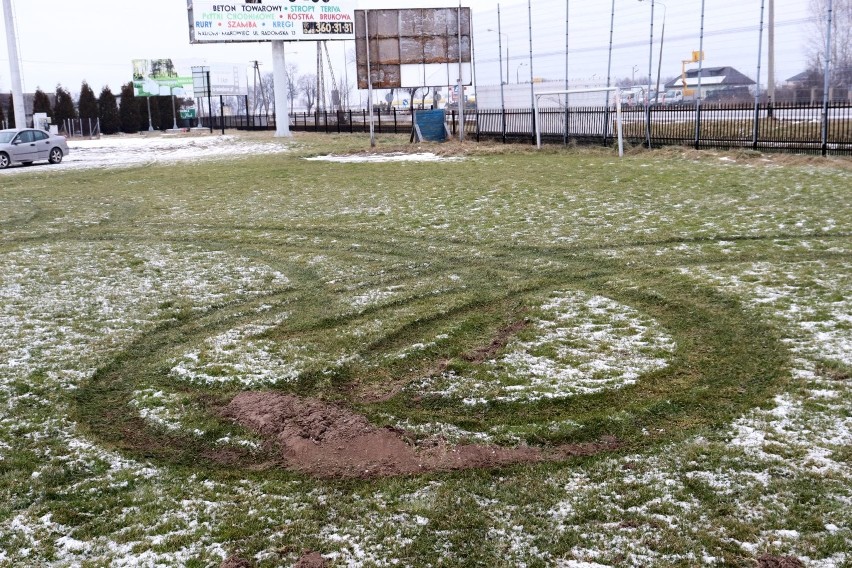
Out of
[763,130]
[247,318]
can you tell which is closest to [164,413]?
[247,318]

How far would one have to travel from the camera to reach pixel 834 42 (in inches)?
832

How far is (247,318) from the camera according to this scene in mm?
7605

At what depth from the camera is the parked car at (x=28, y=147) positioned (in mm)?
27672


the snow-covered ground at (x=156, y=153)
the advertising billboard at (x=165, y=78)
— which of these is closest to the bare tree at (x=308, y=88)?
the advertising billboard at (x=165, y=78)

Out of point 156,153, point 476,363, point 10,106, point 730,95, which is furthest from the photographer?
point 10,106

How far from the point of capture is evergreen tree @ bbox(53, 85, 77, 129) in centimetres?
6475

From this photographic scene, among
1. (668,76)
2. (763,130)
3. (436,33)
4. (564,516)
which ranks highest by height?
(436,33)

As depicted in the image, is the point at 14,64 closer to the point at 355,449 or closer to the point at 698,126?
the point at 698,126

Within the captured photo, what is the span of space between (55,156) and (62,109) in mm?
39410

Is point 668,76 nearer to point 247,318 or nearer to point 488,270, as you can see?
point 488,270

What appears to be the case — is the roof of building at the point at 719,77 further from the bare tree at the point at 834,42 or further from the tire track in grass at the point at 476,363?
the tire track in grass at the point at 476,363

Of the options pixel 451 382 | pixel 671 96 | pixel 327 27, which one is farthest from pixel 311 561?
pixel 327 27

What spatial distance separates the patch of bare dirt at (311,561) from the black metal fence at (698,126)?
19.1 metres

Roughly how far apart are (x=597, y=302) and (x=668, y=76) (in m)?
21.6
